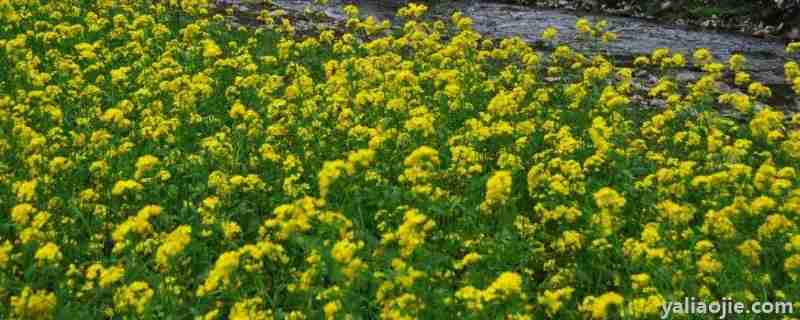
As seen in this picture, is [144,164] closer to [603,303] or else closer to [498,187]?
[498,187]

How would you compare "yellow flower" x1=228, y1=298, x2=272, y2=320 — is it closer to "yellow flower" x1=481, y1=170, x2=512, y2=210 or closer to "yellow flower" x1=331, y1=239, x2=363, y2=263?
"yellow flower" x1=331, y1=239, x2=363, y2=263

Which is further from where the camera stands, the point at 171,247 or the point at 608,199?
the point at 608,199

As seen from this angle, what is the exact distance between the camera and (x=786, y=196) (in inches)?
261

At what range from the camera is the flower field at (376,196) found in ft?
18.1

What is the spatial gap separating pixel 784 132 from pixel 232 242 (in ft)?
23.5

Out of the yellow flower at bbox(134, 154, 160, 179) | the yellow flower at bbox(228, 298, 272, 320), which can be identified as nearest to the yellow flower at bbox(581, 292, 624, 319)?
the yellow flower at bbox(228, 298, 272, 320)

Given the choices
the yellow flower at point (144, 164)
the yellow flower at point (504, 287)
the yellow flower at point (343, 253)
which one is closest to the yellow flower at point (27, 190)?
the yellow flower at point (144, 164)

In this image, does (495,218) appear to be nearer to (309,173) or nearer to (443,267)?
(443,267)

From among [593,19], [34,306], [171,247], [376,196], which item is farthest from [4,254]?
[593,19]

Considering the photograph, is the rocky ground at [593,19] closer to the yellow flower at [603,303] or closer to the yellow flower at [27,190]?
the yellow flower at [603,303]

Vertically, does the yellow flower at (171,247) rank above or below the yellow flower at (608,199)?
below

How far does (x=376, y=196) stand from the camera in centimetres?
735

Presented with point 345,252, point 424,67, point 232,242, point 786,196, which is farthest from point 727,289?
point 424,67

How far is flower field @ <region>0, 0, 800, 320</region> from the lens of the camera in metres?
5.53
